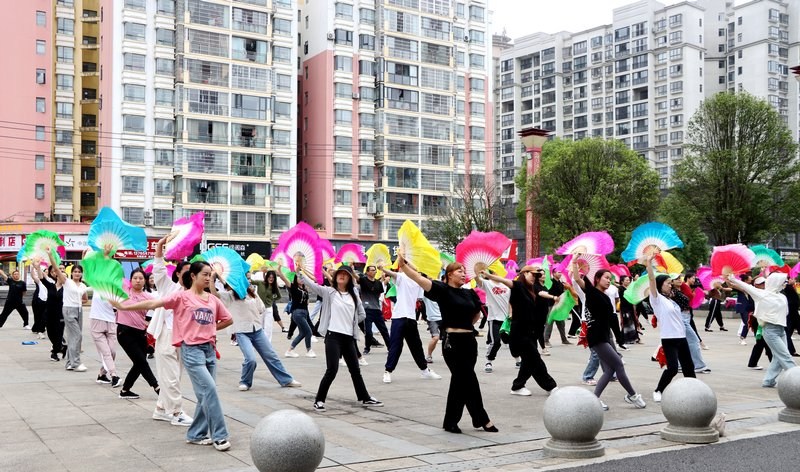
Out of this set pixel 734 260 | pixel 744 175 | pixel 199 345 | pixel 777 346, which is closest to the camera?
pixel 199 345

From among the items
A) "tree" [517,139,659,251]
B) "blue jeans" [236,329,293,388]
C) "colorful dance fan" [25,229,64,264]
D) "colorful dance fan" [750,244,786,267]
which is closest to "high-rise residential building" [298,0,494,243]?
"tree" [517,139,659,251]

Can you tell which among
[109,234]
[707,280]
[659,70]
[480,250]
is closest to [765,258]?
[707,280]

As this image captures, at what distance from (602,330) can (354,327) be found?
309 centimetres

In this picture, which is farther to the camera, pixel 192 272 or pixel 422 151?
pixel 422 151

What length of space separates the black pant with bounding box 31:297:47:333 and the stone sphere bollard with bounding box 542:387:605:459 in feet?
52.1

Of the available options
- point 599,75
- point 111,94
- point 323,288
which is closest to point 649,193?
point 111,94

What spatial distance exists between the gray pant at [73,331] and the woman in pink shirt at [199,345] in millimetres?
5854

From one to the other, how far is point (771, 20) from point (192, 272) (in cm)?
9735

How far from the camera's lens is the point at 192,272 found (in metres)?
7.99

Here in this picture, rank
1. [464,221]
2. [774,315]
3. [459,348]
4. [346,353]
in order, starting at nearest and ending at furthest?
[459,348]
[346,353]
[774,315]
[464,221]

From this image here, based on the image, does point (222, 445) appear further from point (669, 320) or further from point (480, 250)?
point (669, 320)

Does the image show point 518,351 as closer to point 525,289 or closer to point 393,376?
point 525,289

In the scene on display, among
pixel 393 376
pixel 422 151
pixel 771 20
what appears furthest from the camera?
pixel 771 20

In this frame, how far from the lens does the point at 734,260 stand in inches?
512
